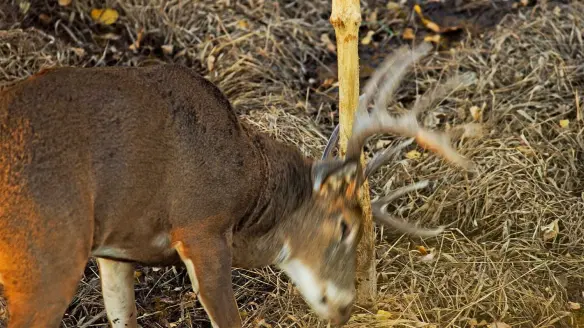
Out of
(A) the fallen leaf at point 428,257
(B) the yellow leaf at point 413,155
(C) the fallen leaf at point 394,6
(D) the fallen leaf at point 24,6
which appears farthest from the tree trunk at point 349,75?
(C) the fallen leaf at point 394,6

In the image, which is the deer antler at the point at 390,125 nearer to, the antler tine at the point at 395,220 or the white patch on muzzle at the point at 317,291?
the antler tine at the point at 395,220

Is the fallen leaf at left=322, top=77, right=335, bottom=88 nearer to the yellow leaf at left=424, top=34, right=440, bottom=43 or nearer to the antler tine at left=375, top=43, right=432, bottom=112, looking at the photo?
the yellow leaf at left=424, top=34, right=440, bottom=43

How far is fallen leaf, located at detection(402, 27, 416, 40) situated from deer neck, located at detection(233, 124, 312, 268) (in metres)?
3.34

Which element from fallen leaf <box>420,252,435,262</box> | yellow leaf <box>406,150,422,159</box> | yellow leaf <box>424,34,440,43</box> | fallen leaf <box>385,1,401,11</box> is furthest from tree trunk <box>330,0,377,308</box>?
fallen leaf <box>385,1,401,11</box>

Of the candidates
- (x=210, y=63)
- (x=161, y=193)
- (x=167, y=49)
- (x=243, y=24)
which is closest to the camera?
(x=161, y=193)

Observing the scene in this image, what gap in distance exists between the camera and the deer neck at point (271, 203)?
5219 mm

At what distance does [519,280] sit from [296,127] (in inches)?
72.0

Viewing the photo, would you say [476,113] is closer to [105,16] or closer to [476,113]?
[476,113]

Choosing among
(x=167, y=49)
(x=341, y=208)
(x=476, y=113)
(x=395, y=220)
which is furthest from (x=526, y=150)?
(x=167, y=49)

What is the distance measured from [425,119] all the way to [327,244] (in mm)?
2302

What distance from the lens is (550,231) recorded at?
259 inches

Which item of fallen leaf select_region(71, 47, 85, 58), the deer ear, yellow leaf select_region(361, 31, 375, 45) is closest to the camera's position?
the deer ear

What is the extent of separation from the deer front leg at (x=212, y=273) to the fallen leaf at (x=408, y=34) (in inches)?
158

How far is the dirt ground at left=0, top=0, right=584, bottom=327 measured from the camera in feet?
20.2
